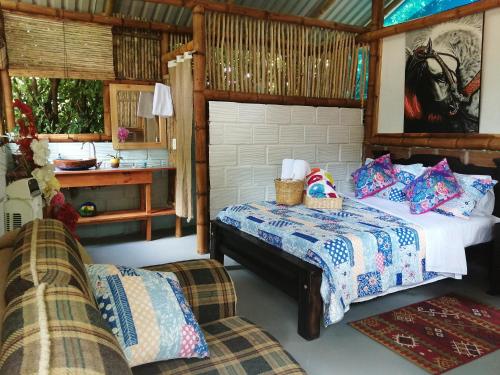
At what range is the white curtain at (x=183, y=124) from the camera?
4.25 metres

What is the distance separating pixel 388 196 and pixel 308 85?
5.41 feet

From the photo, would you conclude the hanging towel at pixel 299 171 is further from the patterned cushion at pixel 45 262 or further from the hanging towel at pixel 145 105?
the patterned cushion at pixel 45 262

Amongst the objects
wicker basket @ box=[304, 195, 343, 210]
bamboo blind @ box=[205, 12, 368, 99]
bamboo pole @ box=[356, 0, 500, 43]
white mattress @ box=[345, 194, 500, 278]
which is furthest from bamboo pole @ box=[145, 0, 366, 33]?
white mattress @ box=[345, 194, 500, 278]

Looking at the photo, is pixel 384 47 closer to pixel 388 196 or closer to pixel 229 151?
pixel 388 196

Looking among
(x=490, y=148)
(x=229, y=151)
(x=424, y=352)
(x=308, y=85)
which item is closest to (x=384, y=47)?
(x=308, y=85)

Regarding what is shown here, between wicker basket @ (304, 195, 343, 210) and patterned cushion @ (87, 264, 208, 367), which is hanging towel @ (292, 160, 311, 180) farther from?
patterned cushion @ (87, 264, 208, 367)

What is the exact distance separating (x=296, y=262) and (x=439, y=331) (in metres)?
1.04

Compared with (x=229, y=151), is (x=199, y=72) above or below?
above

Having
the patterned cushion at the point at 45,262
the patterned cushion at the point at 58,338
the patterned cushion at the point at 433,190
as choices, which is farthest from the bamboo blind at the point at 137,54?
the patterned cushion at the point at 58,338

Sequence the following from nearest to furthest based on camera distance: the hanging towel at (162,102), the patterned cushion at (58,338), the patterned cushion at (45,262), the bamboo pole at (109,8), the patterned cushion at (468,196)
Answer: the patterned cushion at (58,338)
the patterned cushion at (45,262)
the patterned cushion at (468,196)
the bamboo pole at (109,8)
the hanging towel at (162,102)

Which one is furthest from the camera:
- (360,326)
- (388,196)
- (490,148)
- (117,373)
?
(388,196)

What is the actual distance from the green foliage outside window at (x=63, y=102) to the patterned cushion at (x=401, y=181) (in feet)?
11.2

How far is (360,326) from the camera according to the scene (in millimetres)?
2676

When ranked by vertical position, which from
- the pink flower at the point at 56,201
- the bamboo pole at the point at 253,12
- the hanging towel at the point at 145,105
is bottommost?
the pink flower at the point at 56,201
